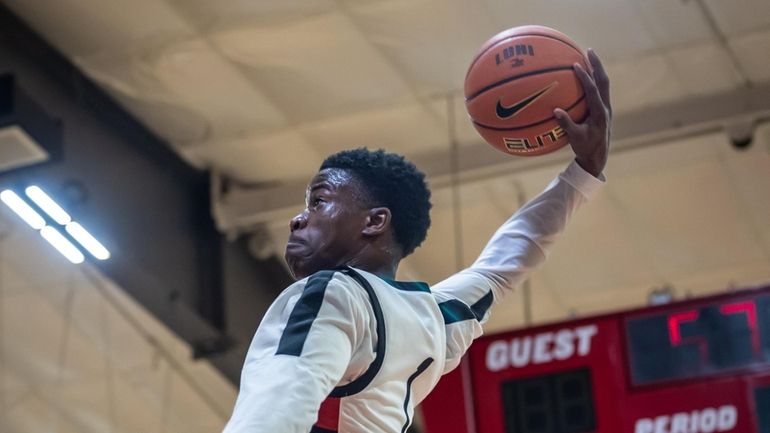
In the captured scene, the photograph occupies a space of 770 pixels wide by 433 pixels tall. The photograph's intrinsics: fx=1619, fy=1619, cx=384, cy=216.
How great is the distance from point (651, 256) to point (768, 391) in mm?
3084

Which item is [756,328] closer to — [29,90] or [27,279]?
[29,90]

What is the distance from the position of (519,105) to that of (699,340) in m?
2.91

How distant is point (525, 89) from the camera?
3469 mm

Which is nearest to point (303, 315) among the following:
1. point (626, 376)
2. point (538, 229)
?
point (538, 229)

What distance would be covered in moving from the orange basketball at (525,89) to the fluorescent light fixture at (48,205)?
13.1 feet

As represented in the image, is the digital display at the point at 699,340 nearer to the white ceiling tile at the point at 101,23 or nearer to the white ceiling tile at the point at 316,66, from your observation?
the white ceiling tile at the point at 316,66

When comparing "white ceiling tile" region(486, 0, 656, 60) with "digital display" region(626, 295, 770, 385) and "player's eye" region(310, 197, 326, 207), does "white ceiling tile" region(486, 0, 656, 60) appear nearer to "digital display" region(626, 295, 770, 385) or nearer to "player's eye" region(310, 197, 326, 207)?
"digital display" region(626, 295, 770, 385)

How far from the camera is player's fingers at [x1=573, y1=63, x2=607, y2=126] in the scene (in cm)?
326

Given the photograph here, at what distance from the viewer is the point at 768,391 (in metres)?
5.91

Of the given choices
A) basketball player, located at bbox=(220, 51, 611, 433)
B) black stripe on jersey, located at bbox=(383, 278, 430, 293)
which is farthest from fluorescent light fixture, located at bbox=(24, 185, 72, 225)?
black stripe on jersey, located at bbox=(383, 278, 430, 293)

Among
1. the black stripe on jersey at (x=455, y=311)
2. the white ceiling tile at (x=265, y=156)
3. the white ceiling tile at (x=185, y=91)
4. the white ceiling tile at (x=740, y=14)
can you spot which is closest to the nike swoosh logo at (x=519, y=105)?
the black stripe on jersey at (x=455, y=311)

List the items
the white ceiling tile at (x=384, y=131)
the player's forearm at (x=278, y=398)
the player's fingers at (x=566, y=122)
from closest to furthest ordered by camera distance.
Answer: the player's forearm at (x=278, y=398) < the player's fingers at (x=566, y=122) < the white ceiling tile at (x=384, y=131)

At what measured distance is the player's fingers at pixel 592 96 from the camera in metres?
3.26

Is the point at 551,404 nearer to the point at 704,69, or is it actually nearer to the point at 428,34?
the point at 428,34
